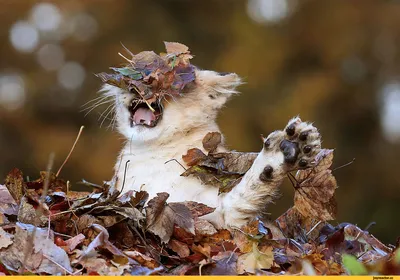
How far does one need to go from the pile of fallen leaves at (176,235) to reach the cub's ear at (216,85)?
0.83m

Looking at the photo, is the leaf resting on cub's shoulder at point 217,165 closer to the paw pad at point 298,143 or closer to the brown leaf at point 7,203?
the paw pad at point 298,143

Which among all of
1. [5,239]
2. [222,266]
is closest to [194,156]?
[222,266]

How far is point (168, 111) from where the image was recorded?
18.5 ft

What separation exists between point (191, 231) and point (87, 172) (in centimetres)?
996

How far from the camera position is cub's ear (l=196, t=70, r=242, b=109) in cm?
596

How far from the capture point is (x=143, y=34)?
51.8 ft

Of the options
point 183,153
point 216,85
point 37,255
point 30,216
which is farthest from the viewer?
point 216,85

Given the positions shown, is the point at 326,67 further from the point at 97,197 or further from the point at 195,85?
the point at 97,197

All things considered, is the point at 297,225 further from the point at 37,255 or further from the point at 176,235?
the point at 37,255

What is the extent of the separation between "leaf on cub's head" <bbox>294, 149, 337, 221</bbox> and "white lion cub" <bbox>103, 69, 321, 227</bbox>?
0.68ft

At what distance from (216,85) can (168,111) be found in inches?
23.1

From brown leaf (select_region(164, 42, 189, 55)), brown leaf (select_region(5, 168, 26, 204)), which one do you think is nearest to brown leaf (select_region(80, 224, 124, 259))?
brown leaf (select_region(5, 168, 26, 204))

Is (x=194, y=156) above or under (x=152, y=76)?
under

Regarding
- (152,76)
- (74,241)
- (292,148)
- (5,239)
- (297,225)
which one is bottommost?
(5,239)
